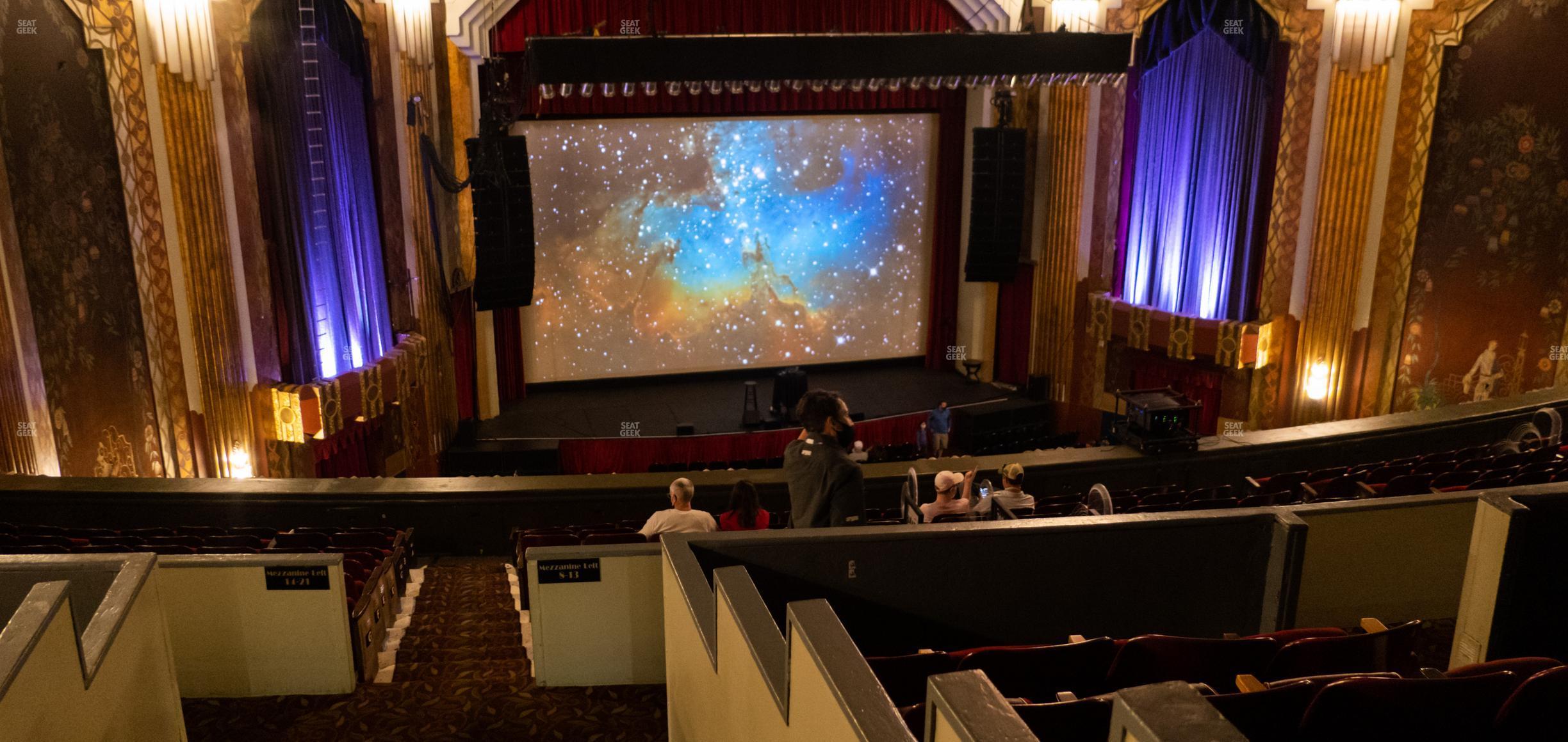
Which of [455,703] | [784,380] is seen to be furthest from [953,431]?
[455,703]

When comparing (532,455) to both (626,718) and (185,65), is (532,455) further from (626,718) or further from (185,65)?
(626,718)

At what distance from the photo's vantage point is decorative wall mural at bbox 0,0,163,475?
24.6 ft

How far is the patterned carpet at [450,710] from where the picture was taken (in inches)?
159

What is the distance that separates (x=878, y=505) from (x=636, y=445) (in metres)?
5.20

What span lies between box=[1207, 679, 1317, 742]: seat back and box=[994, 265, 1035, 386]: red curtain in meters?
11.6

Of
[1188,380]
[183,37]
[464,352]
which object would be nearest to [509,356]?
[464,352]

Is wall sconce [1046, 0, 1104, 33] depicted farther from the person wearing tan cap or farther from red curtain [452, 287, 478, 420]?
the person wearing tan cap

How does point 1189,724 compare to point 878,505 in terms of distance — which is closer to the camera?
point 1189,724

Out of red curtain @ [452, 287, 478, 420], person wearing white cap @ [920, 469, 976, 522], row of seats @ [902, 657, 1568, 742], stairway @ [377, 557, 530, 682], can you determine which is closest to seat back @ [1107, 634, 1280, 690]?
row of seats @ [902, 657, 1568, 742]

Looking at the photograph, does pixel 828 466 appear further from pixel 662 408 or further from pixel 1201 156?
pixel 1201 156

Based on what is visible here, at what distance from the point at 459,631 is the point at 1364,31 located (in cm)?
978

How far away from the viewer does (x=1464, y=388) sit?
436 inches

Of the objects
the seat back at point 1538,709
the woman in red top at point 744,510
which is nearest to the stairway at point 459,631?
the woman in red top at point 744,510

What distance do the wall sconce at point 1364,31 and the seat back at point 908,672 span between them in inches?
389
